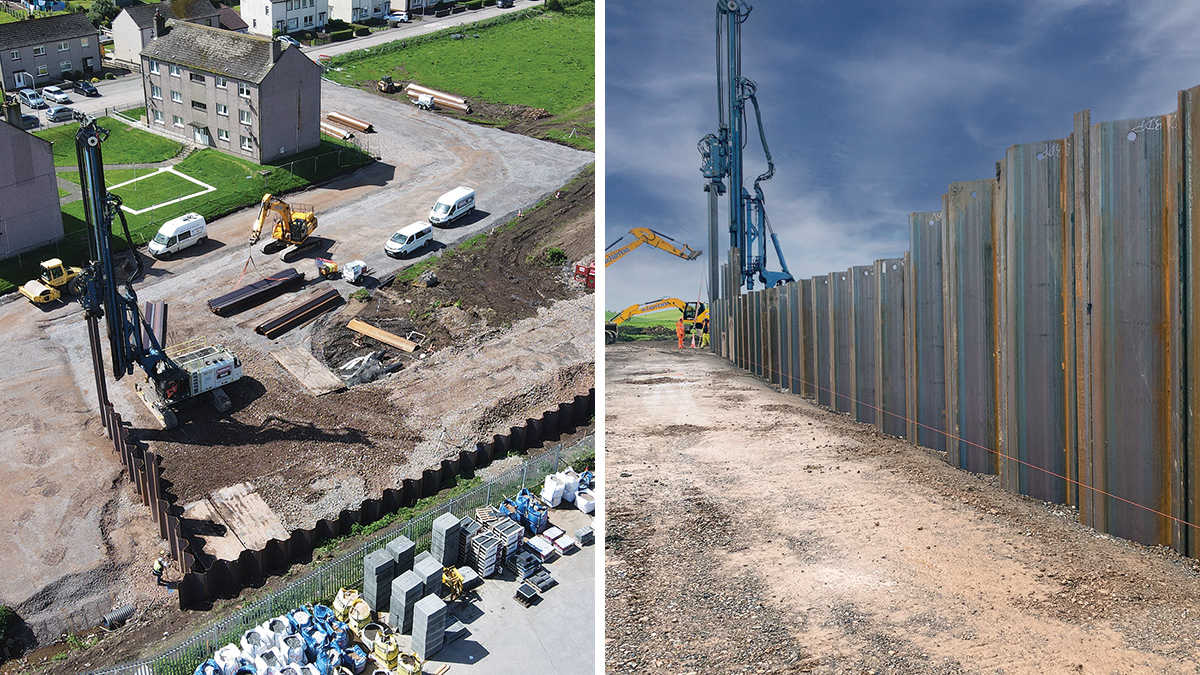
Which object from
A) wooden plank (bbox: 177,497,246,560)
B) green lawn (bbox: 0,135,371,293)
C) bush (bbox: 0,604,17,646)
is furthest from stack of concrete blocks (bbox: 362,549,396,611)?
green lawn (bbox: 0,135,371,293)

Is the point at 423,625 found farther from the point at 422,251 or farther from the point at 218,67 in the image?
the point at 218,67

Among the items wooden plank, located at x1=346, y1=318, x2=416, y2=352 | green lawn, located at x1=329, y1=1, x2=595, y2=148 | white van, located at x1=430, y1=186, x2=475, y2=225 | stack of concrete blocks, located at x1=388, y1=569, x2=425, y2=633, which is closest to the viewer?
stack of concrete blocks, located at x1=388, y1=569, x2=425, y2=633

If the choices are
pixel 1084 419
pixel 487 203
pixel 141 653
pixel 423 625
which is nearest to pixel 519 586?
pixel 423 625

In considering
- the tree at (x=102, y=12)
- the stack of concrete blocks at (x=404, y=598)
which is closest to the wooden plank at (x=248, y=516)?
the stack of concrete blocks at (x=404, y=598)

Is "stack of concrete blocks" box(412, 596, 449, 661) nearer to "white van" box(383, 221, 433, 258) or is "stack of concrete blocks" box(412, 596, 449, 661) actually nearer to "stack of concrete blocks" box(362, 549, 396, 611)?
"stack of concrete blocks" box(362, 549, 396, 611)

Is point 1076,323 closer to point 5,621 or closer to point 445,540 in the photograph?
point 445,540

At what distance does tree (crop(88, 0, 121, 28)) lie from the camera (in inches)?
2704

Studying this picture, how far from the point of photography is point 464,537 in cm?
2023

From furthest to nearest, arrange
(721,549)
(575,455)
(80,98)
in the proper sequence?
(80,98), (575,455), (721,549)

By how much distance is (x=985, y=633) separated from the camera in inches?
356

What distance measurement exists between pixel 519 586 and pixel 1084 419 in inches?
450

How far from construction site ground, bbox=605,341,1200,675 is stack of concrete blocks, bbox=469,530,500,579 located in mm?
5071

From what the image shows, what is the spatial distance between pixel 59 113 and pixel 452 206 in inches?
1000

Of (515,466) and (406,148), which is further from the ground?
(406,148)
